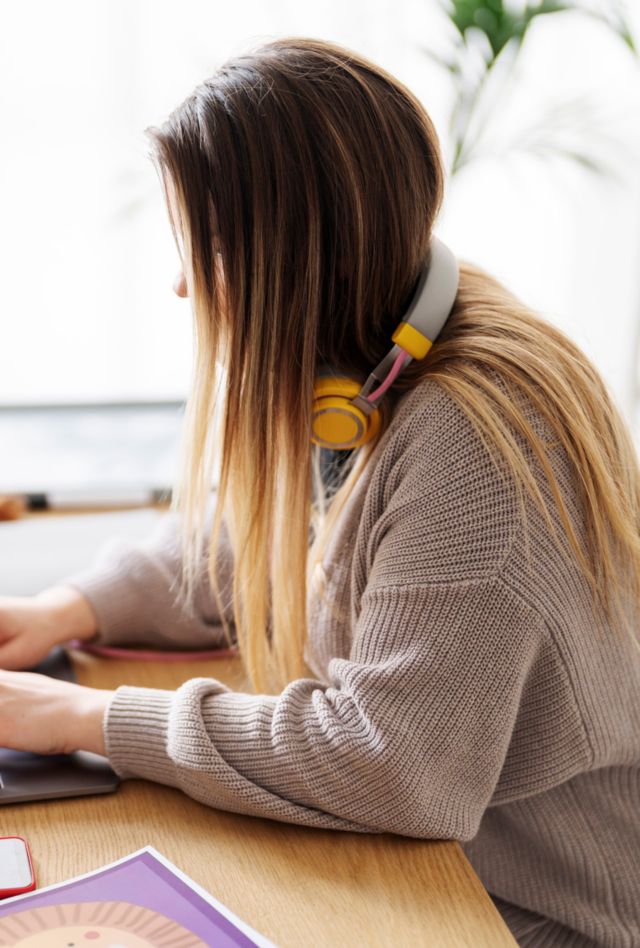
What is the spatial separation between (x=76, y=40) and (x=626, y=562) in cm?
132

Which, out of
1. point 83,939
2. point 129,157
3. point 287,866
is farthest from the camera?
point 129,157

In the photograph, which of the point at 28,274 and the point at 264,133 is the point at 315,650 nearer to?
the point at 264,133

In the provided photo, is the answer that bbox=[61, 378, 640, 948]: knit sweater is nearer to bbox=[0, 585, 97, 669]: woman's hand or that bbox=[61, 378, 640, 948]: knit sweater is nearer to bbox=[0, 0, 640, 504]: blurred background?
bbox=[0, 585, 97, 669]: woman's hand

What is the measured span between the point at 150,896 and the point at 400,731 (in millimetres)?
189

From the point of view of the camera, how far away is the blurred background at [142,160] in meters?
1.53

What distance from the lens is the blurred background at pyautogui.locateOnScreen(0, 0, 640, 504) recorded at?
1531 millimetres

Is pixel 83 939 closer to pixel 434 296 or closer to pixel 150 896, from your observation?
pixel 150 896

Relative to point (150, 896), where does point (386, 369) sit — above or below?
above

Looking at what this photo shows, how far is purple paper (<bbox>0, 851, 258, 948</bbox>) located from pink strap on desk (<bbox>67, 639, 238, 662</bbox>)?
36 cm

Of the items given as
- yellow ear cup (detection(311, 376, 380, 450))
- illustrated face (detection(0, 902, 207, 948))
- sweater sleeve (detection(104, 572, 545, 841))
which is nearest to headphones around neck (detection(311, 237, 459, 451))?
yellow ear cup (detection(311, 376, 380, 450))

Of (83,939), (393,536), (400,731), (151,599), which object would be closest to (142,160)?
(151,599)

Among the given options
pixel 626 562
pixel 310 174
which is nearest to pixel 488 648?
pixel 626 562

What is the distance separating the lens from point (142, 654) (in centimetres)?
99

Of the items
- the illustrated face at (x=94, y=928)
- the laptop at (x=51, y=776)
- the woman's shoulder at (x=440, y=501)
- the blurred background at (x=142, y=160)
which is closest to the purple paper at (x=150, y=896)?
the illustrated face at (x=94, y=928)
